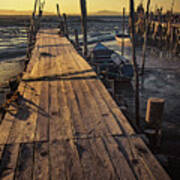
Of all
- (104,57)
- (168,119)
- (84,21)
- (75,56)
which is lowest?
(168,119)

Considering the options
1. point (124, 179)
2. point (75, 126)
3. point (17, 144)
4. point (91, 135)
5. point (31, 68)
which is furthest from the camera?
point (31, 68)

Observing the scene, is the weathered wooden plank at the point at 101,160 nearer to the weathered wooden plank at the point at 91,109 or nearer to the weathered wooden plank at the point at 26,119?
the weathered wooden plank at the point at 91,109

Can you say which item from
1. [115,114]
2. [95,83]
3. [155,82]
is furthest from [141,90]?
[115,114]

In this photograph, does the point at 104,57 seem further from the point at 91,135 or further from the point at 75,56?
the point at 91,135

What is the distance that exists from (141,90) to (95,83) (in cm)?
850

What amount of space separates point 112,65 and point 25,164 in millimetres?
13252

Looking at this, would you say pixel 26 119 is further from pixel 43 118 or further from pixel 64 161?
pixel 64 161

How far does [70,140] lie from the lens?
3504 mm

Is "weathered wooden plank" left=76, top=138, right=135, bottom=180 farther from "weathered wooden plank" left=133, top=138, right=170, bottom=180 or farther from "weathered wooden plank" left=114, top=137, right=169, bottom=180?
"weathered wooden plank" left=133, top=138, right=170, bottom=180

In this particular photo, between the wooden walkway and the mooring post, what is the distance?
99 cm

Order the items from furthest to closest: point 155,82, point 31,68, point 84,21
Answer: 1. point 155,82
2. point 84,21
3. point 31,68

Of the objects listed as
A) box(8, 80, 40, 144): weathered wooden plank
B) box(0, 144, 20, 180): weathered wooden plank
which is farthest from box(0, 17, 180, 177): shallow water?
box(0, 144, 20, 180): weathered wooden plank

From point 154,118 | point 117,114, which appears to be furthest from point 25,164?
point 154,118

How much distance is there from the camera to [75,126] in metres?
3.95
